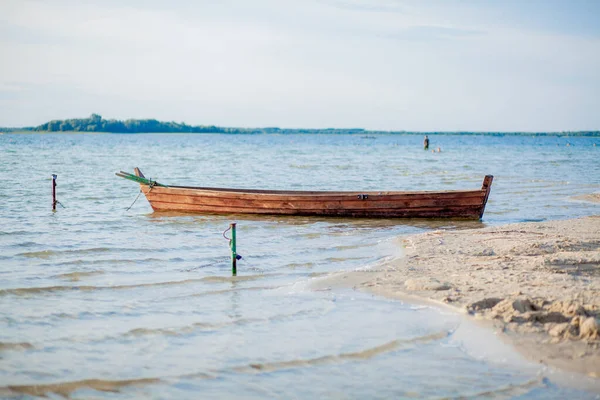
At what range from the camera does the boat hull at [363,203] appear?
16641mm

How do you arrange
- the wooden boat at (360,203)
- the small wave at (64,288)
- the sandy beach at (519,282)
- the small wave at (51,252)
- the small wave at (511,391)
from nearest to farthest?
the small wave at (511,391), the sandy beach at (519,282), the small wave at (64,288), the small wave at (51,252), the wooden boat at (360,203)

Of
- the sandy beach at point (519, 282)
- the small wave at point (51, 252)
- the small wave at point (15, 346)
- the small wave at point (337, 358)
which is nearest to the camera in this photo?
the small wave at point (337, 358)

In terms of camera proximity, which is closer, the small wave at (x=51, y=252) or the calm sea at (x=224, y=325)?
the calm sea at (x=224, y=325)

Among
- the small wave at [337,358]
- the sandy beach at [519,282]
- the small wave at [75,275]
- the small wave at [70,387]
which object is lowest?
the small wave at [70,387]

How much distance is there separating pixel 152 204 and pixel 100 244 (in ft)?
17.6

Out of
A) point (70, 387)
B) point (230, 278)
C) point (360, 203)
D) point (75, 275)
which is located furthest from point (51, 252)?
point (360, 203)

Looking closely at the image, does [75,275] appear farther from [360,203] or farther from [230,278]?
[360,203]

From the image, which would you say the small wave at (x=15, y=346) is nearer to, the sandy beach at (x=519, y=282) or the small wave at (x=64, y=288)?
the small wave at (x=64, y=288)

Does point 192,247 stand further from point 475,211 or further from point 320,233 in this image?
point 475,211

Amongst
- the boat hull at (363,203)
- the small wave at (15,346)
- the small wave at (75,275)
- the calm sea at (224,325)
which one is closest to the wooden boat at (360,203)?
the boat hull at (363,203)

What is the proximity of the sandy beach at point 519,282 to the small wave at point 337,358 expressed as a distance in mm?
959

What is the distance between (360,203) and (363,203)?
3.2 inches

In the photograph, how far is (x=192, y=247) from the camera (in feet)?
43.0

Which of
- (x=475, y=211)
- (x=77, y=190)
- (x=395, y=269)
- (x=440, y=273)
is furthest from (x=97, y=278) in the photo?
(x=77, y=190)
